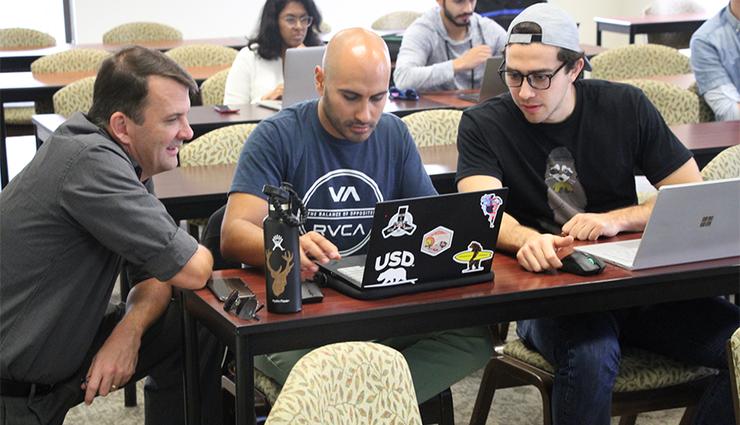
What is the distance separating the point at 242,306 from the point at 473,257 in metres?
0.49

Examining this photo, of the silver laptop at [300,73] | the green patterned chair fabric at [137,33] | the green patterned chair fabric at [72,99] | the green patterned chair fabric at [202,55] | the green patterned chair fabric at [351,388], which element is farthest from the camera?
the green patterned chair fabric at [137,33]

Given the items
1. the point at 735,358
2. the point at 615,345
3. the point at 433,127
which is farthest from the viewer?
the point at 433,127

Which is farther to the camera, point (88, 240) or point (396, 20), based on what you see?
point (396, 20)

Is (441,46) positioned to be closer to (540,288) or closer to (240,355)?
(540,288)

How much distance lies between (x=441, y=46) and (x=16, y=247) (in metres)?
Result: 3.07

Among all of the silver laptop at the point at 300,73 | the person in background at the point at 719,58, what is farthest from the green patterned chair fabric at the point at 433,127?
the person in background at the point at 719,58

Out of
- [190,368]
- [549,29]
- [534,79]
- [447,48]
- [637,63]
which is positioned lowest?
[190,368]

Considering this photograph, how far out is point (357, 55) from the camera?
2492 millimetres

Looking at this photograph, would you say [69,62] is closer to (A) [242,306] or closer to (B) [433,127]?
(B) [433,127]

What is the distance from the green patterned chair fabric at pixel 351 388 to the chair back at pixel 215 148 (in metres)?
1.84

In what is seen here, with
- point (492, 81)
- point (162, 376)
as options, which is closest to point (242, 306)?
point (162, 376)

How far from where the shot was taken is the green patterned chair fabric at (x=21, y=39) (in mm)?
7332

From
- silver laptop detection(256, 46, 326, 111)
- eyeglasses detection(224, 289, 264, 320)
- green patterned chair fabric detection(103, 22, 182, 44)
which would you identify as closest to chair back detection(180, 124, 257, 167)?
silver laptop detection(256, 46, 326, 111)

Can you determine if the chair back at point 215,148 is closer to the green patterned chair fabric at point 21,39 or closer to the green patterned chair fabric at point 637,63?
the green patterned chair fabric at point 637,63
